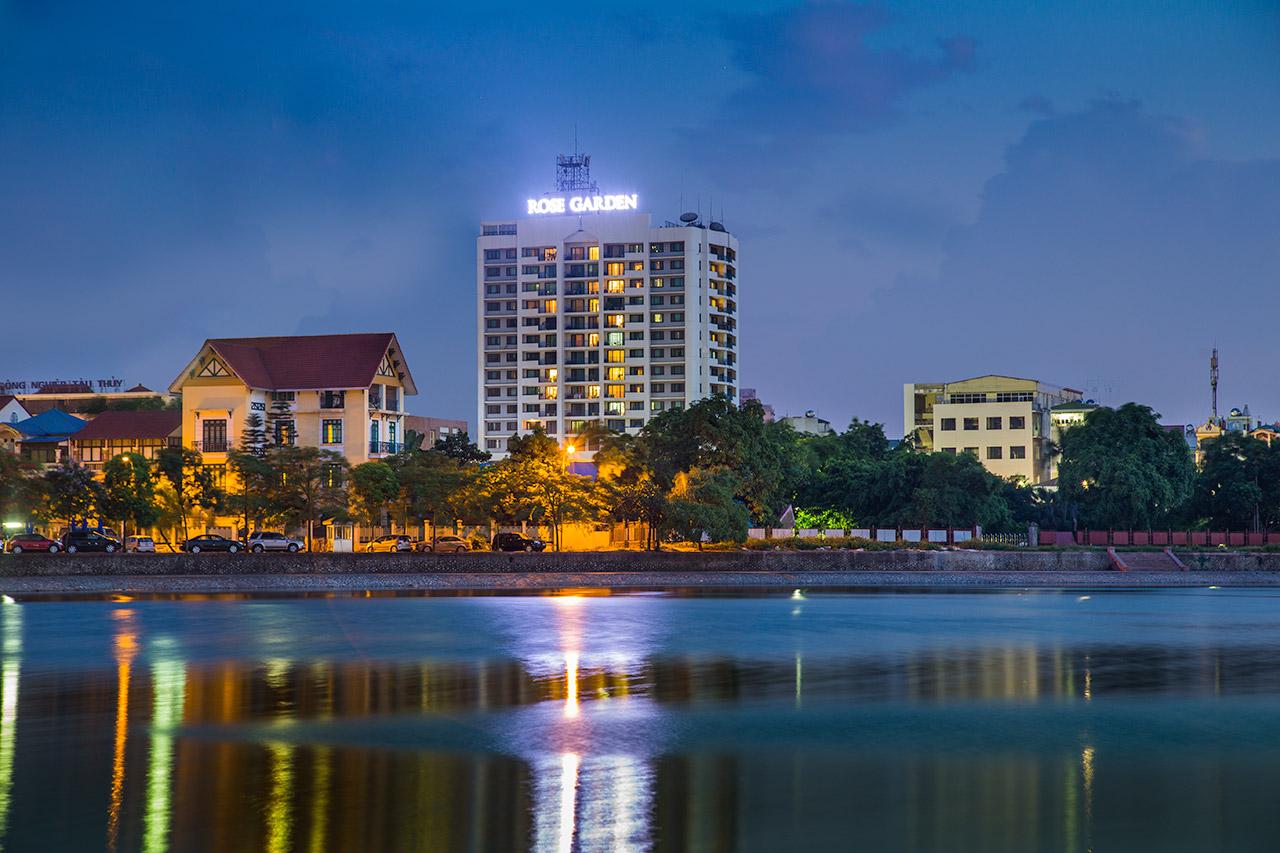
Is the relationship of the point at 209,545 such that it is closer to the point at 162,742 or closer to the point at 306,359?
the point at 306,359

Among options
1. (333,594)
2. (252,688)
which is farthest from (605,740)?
Result: (333,594)

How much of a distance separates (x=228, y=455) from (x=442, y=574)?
22.5 metres

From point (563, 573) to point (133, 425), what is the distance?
160 ft

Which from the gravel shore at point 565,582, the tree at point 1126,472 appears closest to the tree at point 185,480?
the gravel shore at point 565,582

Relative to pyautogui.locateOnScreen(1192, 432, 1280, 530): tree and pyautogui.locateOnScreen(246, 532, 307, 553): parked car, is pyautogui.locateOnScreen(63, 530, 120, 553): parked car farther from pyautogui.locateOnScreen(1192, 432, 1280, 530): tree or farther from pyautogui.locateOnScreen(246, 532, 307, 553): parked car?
pyautogui.locateOnScreen(1192, 432, 1280, 530): tree

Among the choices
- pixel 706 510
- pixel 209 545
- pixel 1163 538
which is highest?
pixel 706 510

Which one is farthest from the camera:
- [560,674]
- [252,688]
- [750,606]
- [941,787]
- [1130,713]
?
[750,606]

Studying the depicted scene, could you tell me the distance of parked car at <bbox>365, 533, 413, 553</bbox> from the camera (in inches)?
3243

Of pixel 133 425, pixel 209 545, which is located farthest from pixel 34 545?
pixel 133 425

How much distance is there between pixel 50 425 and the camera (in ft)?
389

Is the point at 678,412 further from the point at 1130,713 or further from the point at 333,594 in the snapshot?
the point at 1130,713

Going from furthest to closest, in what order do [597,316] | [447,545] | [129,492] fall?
[597,316]
[447,545]
[129,492]

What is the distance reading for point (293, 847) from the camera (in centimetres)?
1509

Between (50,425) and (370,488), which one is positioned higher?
(50,425)
